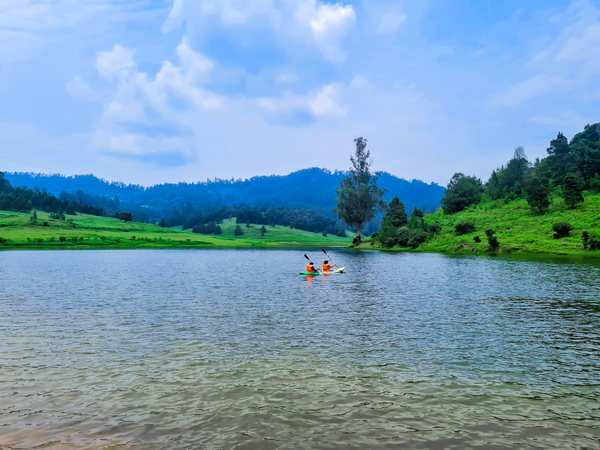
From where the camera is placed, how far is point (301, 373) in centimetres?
1772

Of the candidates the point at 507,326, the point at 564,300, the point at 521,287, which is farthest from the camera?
the point at 521,287

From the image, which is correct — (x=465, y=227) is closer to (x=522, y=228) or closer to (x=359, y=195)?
(x=522, y=228)

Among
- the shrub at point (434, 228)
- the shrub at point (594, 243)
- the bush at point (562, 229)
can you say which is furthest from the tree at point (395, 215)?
the shrub at point (594, 243)

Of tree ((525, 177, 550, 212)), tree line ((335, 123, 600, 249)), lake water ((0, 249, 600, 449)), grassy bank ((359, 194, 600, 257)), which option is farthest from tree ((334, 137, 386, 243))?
lake water ((0, 249, 600, 449))

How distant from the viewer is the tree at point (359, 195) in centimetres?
16288

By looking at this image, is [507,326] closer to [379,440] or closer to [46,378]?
[379,440]

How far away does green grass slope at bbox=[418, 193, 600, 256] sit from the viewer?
96.2 metres

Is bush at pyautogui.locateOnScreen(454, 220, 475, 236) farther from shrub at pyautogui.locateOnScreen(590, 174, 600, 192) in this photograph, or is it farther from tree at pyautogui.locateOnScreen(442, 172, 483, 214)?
shrub at pyautogui.locateOnScreen(590, 174, 600, 192)

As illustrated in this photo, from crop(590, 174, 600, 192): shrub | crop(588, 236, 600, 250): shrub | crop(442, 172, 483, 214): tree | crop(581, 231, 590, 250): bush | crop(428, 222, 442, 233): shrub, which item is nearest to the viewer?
crop(588, 236, 600, 250): shrub

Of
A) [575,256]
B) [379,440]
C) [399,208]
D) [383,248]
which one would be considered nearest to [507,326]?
[379,440]

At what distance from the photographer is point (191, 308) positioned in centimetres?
3375

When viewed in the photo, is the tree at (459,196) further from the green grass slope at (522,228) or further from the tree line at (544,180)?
the green grass slope at (522,228)

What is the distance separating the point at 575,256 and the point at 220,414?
308ft

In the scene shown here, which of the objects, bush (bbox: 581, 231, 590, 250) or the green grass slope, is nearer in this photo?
bush (bbox: 581, 231, 590, 250)
